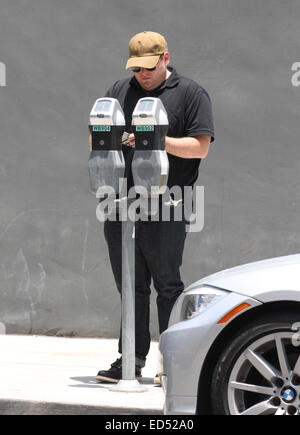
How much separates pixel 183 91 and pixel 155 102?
2.06 feet

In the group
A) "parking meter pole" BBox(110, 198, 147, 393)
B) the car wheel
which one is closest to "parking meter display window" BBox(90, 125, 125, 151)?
"parking meter pole" BBox(110, 198, 147, 393)

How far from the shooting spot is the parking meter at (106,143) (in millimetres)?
6258

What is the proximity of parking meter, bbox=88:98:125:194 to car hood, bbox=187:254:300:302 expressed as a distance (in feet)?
4.09

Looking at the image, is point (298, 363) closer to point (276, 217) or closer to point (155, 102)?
point (155, 102)

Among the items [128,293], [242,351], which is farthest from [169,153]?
[242,351]

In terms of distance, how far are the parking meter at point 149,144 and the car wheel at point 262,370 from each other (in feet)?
4.90

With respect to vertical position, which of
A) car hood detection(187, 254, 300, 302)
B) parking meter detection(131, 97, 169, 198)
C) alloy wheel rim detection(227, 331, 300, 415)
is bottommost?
alloy wheel rim detection(227, 331, 300, 415)

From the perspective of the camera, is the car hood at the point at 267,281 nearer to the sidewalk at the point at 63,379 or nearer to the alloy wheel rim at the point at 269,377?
the alloy wheel rim at the point at 269,377

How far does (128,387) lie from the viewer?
6488 mm

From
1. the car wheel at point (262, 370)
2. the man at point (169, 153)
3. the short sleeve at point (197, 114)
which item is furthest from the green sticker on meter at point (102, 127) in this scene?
the car wheel at point (262, 370)

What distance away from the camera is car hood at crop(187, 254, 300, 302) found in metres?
4.95

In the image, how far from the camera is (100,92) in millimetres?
8828

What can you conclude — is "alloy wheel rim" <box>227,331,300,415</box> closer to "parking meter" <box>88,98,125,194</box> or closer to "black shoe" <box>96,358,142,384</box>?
"parking meter" <box>88,98,125,194</box>
